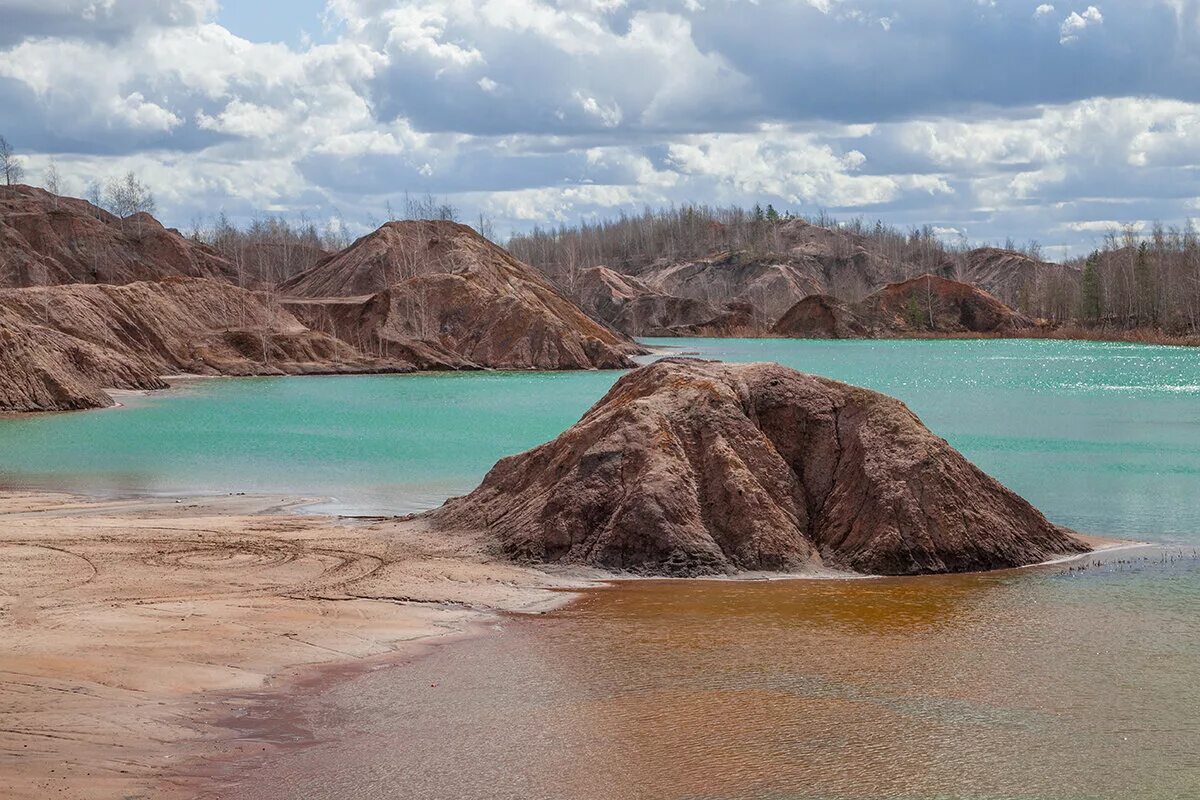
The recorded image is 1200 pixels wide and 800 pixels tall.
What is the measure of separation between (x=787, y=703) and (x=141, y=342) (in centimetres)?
6555

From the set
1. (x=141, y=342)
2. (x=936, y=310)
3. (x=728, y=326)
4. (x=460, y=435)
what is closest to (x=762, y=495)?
(x=460, y=435)

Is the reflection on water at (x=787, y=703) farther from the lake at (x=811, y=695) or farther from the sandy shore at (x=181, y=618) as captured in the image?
the sandy shore at (x=181, y=618)

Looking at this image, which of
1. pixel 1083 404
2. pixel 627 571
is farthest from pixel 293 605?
pixel 1083 404

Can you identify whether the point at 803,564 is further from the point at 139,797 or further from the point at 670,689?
the point at 139,797

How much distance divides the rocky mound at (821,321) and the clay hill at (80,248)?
2312 inches

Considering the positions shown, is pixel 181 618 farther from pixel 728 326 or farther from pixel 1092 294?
pixel 728 326

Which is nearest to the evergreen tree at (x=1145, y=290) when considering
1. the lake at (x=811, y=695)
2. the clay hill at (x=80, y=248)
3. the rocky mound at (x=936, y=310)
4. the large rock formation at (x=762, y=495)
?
the rocky mound at (x=936, y=310)

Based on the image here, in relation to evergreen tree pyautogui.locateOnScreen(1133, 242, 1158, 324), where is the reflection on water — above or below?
below

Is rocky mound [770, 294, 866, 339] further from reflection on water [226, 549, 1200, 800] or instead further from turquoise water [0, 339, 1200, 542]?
reflection on water [226, 549, 1200, 800]

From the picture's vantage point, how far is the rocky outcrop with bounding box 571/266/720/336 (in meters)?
153

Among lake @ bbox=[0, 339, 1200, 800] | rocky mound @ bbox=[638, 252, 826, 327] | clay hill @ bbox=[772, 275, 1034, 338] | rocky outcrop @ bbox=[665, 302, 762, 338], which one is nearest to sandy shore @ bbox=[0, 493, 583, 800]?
lake @ bbox=[0, 339, 1200, 800]

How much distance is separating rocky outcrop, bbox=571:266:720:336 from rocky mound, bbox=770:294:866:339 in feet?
41.5

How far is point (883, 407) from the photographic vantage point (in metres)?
17.4

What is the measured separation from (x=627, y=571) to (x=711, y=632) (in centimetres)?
267
